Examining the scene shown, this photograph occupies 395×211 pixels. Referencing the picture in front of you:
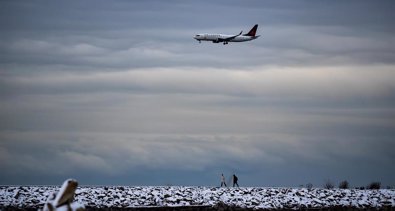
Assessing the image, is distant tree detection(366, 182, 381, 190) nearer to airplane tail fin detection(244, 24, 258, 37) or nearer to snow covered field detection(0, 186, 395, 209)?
snow covered field detection(0, 186, 395, 209)

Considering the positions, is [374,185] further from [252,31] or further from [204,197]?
[252,31]

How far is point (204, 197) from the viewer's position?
3653 cm

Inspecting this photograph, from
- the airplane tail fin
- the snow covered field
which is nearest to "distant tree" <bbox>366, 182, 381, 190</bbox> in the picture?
the snow covered field

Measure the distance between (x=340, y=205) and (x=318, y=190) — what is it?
10.6ft

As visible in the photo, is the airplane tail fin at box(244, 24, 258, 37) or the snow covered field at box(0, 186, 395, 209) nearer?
the snow covered field at box(0, 186, 395, 209)

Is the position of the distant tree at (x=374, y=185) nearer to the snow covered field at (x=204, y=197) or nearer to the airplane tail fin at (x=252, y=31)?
the snow covered field at (x=204, y=197)

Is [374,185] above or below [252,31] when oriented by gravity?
below

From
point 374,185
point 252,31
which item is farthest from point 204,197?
point 252,31

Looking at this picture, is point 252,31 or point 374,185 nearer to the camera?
point 374,185

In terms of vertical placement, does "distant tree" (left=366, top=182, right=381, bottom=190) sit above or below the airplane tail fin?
below

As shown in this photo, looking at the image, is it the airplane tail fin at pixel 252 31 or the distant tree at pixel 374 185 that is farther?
the airplane tail fin at pixel 252 31

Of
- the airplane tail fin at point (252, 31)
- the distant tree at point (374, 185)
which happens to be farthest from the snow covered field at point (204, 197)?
the airplane tail fin at point (252, 31)

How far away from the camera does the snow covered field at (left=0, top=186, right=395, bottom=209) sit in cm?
3381

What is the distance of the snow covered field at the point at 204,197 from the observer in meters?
33.8
